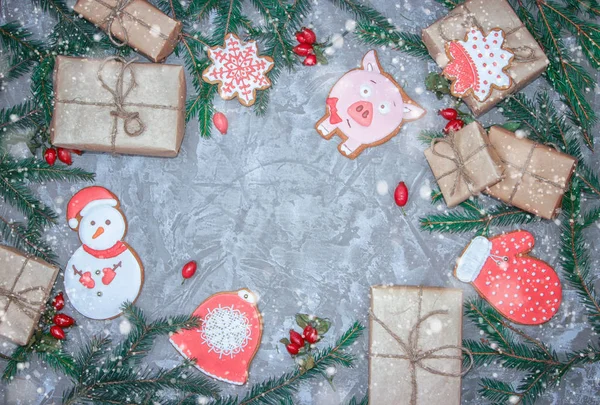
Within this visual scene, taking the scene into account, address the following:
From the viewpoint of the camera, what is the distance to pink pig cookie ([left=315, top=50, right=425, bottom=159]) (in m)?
2.47

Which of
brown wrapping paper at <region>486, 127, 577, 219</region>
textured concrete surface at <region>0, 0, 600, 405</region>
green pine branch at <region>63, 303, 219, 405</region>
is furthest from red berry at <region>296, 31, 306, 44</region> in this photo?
green pine branch at <region>63, 303, 219, 405</region>

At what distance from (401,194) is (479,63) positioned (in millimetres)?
638

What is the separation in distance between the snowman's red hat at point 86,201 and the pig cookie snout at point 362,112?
1137 millimetres

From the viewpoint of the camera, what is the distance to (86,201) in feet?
8.20

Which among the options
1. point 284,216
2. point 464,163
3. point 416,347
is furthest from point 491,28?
point 416,347

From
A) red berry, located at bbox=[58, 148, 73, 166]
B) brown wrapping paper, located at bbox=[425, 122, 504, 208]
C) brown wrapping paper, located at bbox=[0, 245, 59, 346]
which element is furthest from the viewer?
red berry, located at bbox=[58, 148, 73, 166]

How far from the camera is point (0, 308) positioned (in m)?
2.37

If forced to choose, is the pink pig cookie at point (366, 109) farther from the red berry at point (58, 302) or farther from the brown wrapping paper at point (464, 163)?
the red berry at point (58, 302)

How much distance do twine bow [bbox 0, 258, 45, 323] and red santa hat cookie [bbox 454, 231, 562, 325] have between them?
6.03 feet

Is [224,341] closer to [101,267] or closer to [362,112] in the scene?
[101,267]

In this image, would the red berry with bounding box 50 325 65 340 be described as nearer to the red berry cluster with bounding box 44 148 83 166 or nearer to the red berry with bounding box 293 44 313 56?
the red berry cluster with bounding box 44 148 83 166

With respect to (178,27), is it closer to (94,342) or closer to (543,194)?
(94,342)

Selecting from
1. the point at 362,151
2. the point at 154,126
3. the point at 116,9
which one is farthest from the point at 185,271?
the point at 116,9

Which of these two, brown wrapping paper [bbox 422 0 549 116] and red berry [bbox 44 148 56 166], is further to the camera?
red berry [bbox 44 148 56 166]
